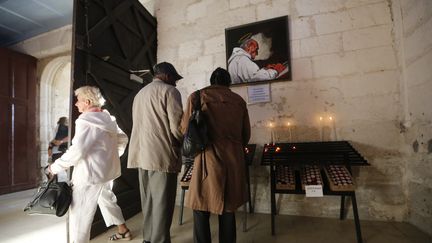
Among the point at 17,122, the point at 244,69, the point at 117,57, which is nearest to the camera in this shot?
the point at 117,57

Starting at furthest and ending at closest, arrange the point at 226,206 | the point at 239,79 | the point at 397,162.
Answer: the point at 239,79 → the point at 397,162 → the point at 226,206

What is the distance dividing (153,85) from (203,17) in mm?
2026

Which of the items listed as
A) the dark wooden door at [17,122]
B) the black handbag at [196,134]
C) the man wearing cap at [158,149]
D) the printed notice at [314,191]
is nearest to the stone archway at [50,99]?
the dark wooden door at [17,122]

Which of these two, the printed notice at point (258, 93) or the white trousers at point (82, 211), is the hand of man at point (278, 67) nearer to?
the printed notice at point (258, 93)

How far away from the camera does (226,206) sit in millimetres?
1554

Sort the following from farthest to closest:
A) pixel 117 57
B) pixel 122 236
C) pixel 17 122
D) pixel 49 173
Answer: pixel 17 122
pixel 117 57
pixel 122 236
pixel 49 173

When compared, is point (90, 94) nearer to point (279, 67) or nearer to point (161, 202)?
point (161, 202)

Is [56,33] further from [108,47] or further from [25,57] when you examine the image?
[108,47]

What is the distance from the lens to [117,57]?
2.80 meters

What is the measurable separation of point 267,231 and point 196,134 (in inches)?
58.3

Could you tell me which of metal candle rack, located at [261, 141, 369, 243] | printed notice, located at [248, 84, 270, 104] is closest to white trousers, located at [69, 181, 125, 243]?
metal candle rack, located at [261, 141, 369, 243]

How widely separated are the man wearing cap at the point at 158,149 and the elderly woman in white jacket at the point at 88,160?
194 mm

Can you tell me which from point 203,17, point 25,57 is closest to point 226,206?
point 203,17

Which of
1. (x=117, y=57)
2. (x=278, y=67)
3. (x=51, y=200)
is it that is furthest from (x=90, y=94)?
(x=278, y=67)
